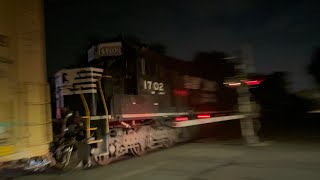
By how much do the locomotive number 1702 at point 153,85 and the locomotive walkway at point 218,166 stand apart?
7.17ft

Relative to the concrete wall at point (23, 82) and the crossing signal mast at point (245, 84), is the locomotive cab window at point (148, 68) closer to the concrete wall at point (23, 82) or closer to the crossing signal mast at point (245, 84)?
the crossing signal mast at point (245, 84)

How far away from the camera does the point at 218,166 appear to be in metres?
9.82

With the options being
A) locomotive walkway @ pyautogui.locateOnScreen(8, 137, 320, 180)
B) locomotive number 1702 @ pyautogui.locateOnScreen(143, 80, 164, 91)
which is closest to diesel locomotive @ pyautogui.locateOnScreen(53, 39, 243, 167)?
locomotive number 1702 @ pyautogui.locateOnScreen(143, 80, 164, 91)

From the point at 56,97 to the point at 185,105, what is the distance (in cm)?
605

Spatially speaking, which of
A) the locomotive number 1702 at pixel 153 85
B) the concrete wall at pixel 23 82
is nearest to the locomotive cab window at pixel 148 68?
the locomotive number 1702 at pixel 153 85

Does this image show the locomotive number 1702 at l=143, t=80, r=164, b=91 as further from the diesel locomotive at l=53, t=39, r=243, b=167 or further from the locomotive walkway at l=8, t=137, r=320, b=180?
the locomotive walkway at l=8, t=137, r=320, b=180

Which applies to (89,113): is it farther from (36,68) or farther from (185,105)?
(185,105)

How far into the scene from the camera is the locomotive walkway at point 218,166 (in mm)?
8703

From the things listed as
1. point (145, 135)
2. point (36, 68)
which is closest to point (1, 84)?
point (36, 68)

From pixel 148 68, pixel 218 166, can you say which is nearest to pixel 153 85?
pixel 148 68

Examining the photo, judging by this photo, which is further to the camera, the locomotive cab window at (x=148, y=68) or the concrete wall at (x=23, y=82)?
the locomotive cab window at (x=148, y=68)

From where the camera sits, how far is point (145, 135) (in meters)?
13.3

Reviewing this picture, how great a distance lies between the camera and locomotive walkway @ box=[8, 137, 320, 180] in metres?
8.70

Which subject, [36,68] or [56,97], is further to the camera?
[56,97]
